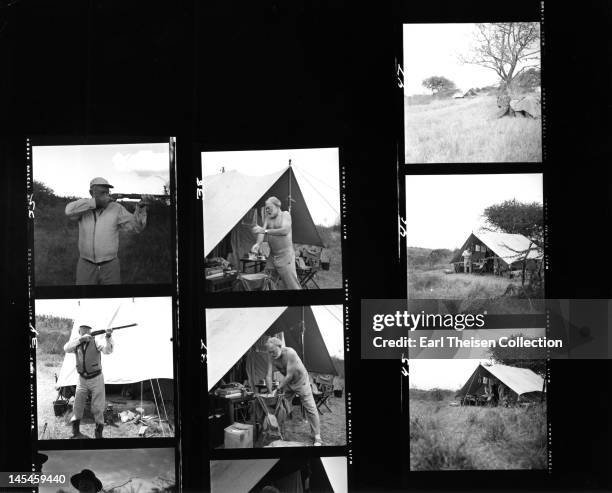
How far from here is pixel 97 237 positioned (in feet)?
7.27

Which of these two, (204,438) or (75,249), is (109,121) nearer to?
(75,249)

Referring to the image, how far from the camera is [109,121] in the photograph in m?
2.22

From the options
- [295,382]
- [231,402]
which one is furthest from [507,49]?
[231,402]

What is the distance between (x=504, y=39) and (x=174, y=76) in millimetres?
1336

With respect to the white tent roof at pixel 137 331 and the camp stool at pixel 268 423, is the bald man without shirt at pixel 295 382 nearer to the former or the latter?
the camp stool at pixel 268 423

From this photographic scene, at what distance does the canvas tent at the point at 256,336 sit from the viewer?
2225 mm

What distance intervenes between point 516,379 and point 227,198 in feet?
4.52

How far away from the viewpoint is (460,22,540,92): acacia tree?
88.3 inches

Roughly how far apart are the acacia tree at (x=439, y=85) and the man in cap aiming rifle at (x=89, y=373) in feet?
5.26

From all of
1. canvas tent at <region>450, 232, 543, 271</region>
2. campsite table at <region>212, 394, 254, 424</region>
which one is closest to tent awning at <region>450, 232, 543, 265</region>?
canvas tent at <region>450, 232, 543, 271</region>

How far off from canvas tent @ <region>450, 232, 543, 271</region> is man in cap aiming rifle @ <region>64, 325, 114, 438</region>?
147 centimetres

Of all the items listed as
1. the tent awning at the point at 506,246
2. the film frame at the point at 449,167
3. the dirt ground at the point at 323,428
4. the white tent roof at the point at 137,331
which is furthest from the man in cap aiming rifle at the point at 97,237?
the tent awning at the point at 506,246

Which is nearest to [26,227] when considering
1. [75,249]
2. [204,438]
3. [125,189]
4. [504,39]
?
[75,249]

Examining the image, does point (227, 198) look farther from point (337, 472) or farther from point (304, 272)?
point (337, 472)
